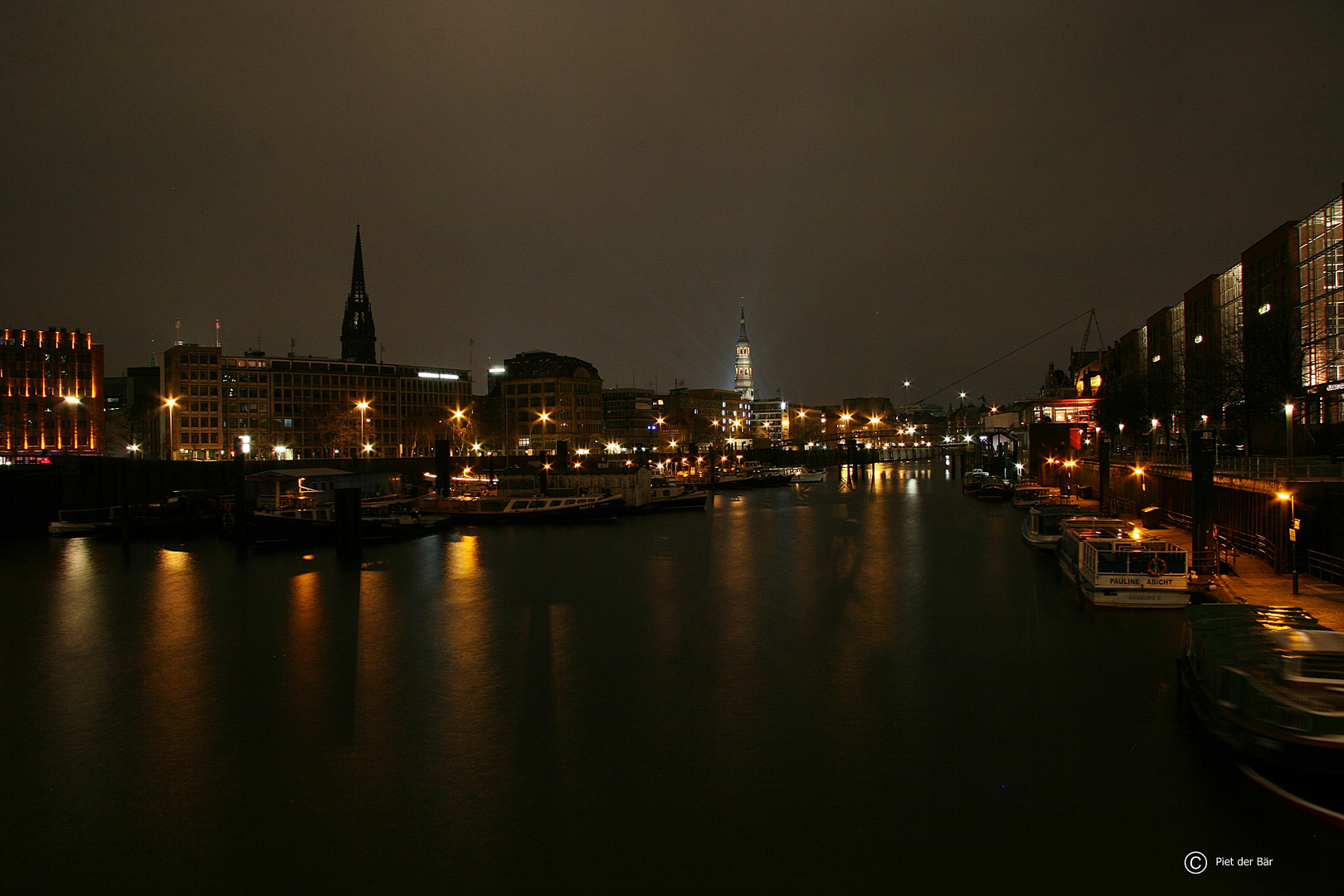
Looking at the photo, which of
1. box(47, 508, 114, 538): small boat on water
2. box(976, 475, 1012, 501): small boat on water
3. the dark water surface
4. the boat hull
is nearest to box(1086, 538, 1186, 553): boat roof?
the dark water surface

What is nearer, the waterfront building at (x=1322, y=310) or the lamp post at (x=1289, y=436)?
the lamp post at (x=1289, y=436)

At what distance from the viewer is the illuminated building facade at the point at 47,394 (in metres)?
80.9

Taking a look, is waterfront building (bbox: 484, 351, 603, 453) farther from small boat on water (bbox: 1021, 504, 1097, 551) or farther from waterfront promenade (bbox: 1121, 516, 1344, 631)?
waterfront promenade (bbox: 1121, 516, 1344, 631)

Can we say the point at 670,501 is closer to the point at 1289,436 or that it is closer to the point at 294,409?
the point at 1289,436

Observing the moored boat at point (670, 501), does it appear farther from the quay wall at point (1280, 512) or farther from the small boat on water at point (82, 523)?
the quay wall at point (1280, 512)

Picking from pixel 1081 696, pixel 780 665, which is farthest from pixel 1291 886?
pixel 780 665

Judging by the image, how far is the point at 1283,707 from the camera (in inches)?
374

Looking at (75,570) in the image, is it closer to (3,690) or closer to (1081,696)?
(3,690)

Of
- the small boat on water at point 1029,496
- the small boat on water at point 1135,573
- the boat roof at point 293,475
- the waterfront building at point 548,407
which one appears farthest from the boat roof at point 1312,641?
the waterfront building at point 548,407

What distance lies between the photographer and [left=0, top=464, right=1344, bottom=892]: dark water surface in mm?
9430

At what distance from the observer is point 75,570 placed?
31281 mm

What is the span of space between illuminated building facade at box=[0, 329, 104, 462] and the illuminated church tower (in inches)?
2677

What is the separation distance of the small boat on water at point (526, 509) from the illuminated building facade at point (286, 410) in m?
39.9

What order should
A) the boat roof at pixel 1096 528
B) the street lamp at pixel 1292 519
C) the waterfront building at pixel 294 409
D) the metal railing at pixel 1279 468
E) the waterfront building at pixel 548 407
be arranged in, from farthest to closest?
the waterfront building at pixel 548 407 < the waterfront building at pixel 294 409 < the boat roof at pixel 1096 528 < the metal railing at pixel 1279 468 < the street lamp at pixel 1292 519
